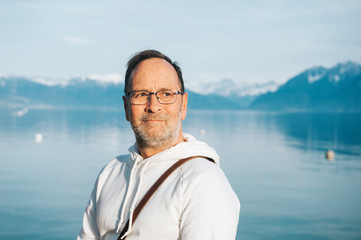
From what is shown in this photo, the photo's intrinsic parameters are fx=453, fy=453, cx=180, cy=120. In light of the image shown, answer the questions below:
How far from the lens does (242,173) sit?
23.6m

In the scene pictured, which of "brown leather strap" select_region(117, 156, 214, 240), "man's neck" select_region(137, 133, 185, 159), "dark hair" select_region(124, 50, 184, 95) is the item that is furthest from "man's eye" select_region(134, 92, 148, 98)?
"brown leather strap" select_region(117, 156, 214, 240)

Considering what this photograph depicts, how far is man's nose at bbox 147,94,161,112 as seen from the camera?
278 centimetres

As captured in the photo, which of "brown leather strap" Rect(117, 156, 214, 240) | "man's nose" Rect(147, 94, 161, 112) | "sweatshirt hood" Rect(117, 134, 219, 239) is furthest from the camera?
"man's nose" Rect(147, 94, 161, 112)

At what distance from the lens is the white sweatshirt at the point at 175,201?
2373mm

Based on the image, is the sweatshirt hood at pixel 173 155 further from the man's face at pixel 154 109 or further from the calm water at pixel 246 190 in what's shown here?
the calm water at pixel 246 190

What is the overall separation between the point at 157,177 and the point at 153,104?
45cm

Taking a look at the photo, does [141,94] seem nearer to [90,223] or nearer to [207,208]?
[207,208]

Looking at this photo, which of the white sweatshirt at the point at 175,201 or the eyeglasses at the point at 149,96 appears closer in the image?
the white sweatshirt at the point at 175,201

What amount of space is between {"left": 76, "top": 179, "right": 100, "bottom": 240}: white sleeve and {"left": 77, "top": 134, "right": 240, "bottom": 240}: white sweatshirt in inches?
7.1

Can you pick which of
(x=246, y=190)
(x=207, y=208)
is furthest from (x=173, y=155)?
(x=246, y=190)

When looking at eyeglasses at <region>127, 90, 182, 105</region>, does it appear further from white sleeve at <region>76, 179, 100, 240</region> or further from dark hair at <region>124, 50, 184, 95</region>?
white sleeve at <region>76, 179, 100, 240</region>

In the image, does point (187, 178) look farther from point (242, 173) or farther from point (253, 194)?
point (242, 173)

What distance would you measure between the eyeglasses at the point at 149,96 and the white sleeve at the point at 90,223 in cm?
68

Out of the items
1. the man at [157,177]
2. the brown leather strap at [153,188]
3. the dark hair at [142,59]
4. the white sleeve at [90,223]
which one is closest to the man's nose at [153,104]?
the man at [157,177]
